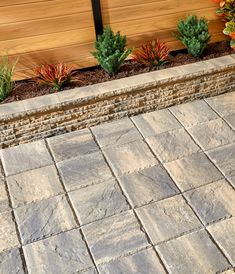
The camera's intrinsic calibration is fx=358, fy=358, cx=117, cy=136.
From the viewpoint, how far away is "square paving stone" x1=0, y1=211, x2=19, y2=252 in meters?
2.91

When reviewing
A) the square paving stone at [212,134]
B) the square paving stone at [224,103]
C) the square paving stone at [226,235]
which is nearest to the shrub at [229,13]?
the square paving stone at [224,103]

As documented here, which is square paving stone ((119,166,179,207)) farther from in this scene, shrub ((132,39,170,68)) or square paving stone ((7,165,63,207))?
shrub ((132,39,170,68))

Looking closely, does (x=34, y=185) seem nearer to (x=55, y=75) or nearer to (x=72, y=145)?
(x=72, y=145)

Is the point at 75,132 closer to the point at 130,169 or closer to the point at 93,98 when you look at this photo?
the point at 93,98

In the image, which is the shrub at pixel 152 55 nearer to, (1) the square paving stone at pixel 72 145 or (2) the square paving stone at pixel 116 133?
(2) the square paving stone at pixel 116 133

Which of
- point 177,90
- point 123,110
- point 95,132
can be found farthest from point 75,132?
point 177,90

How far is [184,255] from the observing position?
2.74 m

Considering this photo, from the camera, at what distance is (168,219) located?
9.89ft

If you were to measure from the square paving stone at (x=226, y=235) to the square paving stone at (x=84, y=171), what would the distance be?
1101 millimetres

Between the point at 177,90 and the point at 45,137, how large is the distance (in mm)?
1665

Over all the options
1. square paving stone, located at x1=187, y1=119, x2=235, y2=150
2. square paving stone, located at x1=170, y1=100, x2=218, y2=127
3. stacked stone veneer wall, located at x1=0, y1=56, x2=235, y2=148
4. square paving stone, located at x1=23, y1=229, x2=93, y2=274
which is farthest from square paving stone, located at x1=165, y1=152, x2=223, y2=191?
square paving stone, located at x1=23, y1=229, x2=93, y2=274

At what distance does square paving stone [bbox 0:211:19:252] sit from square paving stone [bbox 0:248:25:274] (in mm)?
60

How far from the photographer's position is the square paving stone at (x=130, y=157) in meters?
3.57

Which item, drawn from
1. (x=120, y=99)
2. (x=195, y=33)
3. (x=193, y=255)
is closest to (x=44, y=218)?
(x=193, y=255)
